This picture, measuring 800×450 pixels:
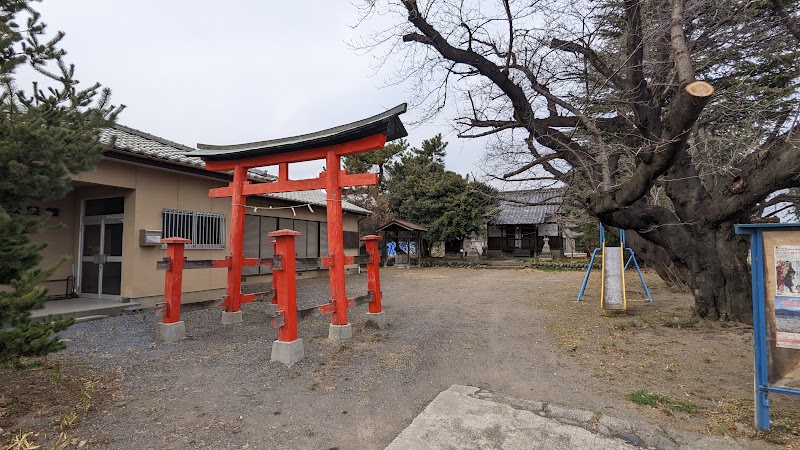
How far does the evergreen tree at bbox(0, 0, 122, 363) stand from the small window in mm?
5185

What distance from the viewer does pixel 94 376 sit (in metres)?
4.19

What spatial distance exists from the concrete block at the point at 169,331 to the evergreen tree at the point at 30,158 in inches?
103

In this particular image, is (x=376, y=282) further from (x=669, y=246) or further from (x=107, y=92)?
(x=669, y=246)

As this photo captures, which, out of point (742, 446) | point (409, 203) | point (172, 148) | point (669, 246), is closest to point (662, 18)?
point (669, 246)

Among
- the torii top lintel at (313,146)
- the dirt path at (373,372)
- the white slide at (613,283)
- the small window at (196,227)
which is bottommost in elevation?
the dirt path at (373,372)

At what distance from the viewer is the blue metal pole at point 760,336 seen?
9.98 ft

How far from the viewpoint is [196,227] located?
351 inches

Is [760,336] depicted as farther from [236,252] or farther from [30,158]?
[236,252]

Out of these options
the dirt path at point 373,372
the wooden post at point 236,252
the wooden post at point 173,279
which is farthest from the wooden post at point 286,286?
the wooden post at point 236,252

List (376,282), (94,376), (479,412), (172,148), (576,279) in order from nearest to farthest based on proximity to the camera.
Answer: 1. (479,412)
2. (94,376)
3. (376,282)
4. (172,148)
5. (576,279)

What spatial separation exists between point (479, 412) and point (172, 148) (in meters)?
9.71

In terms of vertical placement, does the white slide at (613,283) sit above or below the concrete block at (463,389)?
above

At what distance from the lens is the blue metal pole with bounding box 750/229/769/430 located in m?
3.04

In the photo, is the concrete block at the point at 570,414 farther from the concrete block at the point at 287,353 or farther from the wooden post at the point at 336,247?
the wooden post at the point at 336,247
